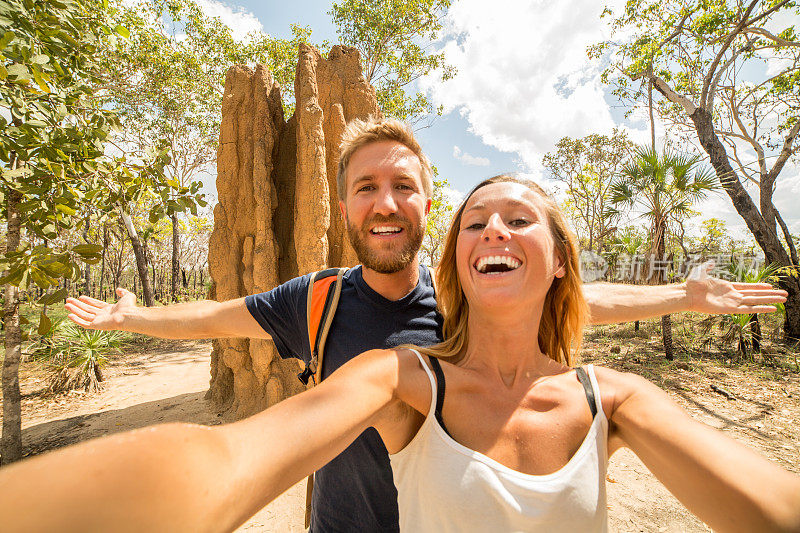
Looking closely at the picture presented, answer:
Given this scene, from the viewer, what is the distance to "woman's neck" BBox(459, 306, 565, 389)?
1.35m

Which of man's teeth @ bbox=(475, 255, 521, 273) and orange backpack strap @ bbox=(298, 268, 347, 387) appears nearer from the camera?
man's teeth @ bbox=(475, 255, 521, 273)

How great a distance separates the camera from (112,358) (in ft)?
29.9

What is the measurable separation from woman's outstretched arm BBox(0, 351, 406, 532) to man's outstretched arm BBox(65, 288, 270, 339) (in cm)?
108

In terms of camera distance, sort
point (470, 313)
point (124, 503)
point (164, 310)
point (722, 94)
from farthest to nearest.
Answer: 1. point (722, 94)
2. point (164, 310)
3. point (470, 313)
4. point (124, 503)

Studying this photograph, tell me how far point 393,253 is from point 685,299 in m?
1.72

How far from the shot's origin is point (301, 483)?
167 inches

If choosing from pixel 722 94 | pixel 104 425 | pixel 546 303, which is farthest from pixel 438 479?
pixel 722 94

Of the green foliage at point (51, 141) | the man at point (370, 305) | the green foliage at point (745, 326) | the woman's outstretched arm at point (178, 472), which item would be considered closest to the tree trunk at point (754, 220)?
the green foliage at point (745, 326)

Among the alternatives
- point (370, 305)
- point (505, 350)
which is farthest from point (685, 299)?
point (370, 305)

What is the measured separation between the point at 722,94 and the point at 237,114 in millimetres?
13970

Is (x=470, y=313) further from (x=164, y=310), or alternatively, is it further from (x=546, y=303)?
(x=164, y=310)

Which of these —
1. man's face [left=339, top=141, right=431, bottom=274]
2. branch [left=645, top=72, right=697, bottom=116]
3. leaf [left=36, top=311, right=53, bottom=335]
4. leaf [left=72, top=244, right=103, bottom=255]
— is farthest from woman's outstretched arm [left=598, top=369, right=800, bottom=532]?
branch [left=645, top=72, right=697, bottom=116]

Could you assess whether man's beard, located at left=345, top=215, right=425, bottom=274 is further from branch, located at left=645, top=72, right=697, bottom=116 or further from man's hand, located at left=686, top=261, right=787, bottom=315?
branch, located at left=645, top=72, right=697, bottom=116

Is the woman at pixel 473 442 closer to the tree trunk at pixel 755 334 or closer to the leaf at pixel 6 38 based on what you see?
the leaf at pixel 6 38
